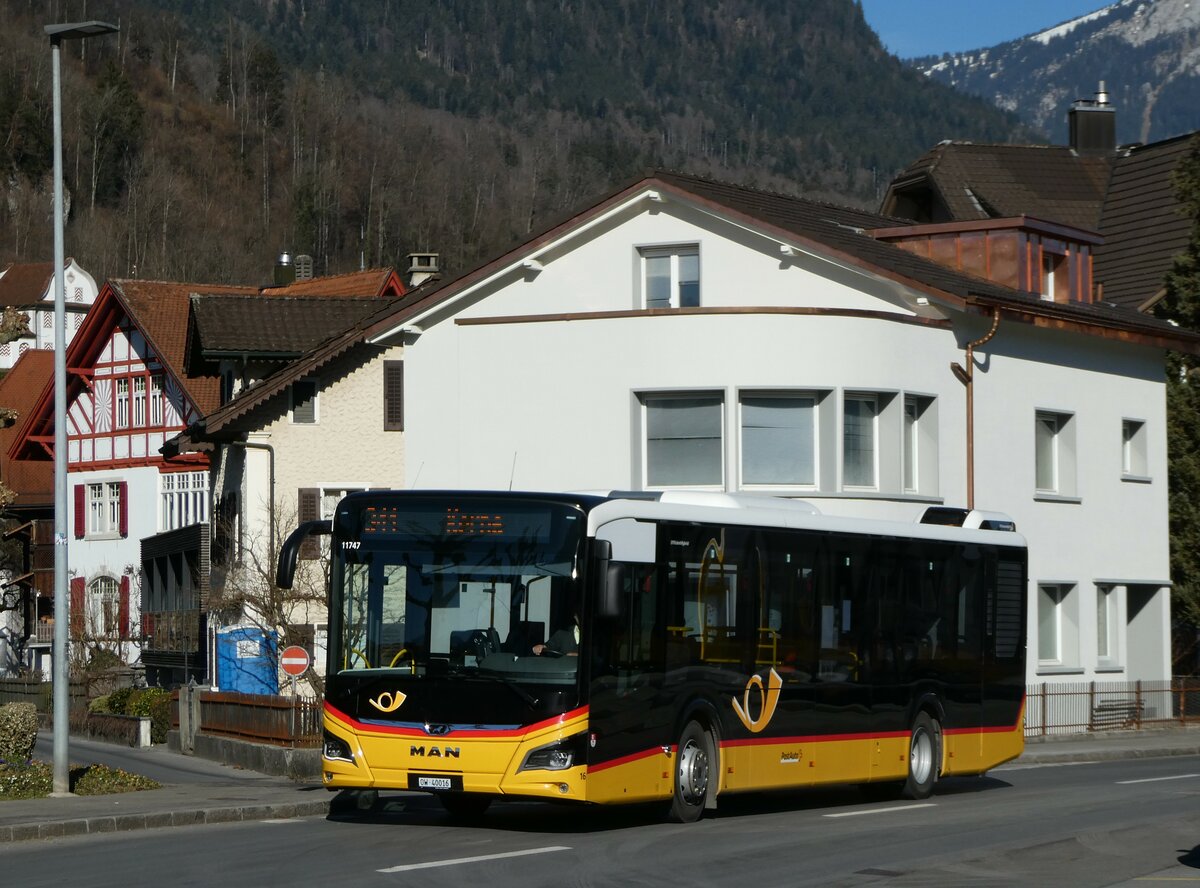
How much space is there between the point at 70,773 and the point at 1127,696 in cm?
2323

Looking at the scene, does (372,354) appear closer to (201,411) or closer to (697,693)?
(201,411)

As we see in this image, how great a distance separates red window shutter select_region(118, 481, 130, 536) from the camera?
59.3m

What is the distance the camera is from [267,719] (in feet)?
87.9

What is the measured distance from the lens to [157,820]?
17234 millimetres

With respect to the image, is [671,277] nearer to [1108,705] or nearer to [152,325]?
[1108,705]

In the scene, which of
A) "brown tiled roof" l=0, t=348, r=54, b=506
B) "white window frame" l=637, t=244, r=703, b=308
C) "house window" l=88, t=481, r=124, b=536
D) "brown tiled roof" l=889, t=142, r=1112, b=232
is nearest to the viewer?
"white window frame" l=637, t=244, r=703, b=308

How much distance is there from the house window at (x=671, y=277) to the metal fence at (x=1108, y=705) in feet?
30.0

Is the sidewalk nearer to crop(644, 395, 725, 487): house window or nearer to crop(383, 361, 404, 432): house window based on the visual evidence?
crop(644, 395, 725, 487): house window

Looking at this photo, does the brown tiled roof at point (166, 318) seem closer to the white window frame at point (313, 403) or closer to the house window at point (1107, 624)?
the white window frame at point (313, 403)

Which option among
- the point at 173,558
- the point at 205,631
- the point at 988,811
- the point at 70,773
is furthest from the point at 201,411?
the point at 988,811

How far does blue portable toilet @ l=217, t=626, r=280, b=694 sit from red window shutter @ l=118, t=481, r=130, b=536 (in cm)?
1864

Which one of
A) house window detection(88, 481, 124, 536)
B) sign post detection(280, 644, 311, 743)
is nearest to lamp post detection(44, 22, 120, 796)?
sign post detection(280, 644, 311, 743)

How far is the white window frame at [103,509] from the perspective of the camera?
60562 millimetres

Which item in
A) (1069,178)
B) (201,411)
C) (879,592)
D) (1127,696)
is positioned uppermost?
(1069,178)
